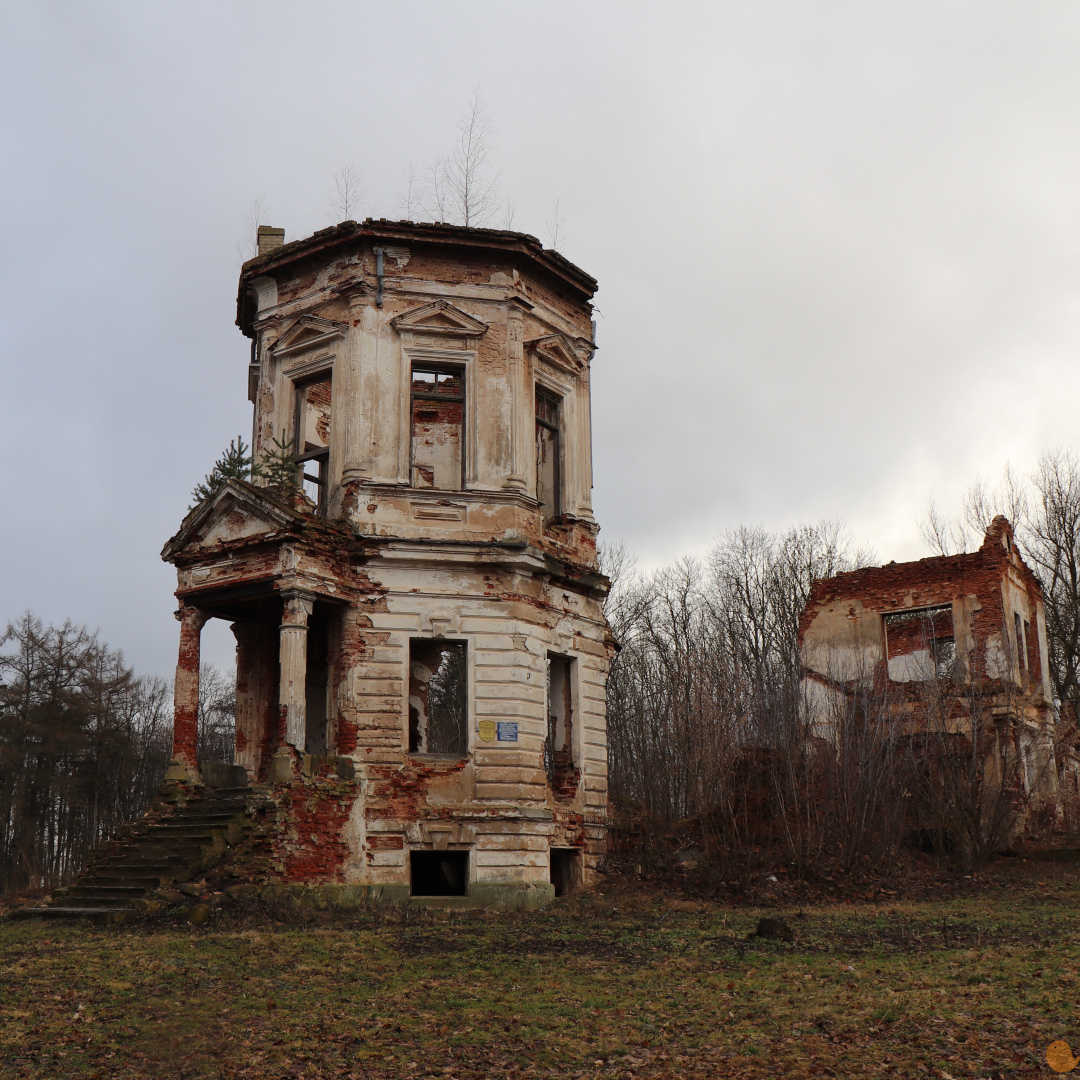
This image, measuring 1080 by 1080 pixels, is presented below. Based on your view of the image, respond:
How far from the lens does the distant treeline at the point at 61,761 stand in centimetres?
3784

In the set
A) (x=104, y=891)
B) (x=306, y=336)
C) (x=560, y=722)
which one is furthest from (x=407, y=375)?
(x=104, y=891)

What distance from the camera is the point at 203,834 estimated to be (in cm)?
1563

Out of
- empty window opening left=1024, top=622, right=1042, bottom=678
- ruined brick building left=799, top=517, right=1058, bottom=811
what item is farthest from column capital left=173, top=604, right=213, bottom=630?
empty window opening left=1024, top=622, right=1042, bottom=678

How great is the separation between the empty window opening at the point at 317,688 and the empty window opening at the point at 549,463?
179 inches

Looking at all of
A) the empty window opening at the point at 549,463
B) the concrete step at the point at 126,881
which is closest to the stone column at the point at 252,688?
the concrete step at the point at 126,881

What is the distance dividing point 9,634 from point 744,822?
103ft

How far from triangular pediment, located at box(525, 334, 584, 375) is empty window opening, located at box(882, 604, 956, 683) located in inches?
499

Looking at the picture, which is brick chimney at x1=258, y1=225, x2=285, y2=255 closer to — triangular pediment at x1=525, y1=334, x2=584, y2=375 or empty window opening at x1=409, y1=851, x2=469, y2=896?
triangular pediment at x1=525, y1=334, x2=584, y2=375

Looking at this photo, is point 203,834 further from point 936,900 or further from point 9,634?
point 9,634

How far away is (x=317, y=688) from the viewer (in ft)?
66.8

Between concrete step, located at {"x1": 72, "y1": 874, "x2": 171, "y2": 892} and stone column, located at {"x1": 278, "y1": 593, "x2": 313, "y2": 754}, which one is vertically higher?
stone column, located at {"x1": 278, "y1": 593, "x2": 313, "y2": 754}

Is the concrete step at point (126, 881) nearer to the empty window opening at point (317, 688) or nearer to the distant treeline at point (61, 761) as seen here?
the empty window opening at point (317, 688)

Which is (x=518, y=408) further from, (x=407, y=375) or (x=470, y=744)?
(x=470, y=744)

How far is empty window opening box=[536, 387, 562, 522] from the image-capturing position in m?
20.4
